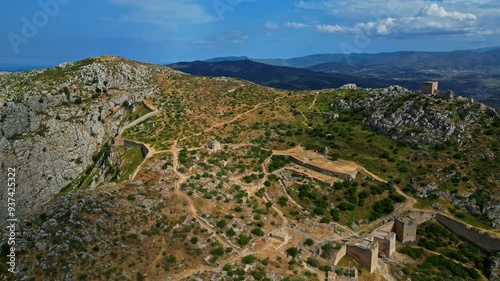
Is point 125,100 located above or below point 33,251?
above

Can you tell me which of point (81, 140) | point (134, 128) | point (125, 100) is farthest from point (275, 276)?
point (125, 100)

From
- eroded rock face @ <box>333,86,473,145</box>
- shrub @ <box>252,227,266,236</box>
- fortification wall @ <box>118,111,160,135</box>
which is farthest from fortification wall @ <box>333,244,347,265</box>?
fortification wall @ <box>118,111,160,135</box>

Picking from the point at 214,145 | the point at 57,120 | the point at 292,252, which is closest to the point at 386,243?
the point at 292,252

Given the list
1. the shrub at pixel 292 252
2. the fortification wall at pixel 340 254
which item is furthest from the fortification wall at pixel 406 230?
the shrub at pixel 292 252

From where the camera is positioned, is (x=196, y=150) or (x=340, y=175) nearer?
(x=340, y=175)

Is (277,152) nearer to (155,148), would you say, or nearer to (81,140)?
(155,148)
